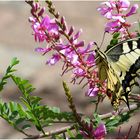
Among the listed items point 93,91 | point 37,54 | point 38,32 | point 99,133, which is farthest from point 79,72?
point 37,54

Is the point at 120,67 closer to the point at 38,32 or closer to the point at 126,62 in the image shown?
the point at 126,62

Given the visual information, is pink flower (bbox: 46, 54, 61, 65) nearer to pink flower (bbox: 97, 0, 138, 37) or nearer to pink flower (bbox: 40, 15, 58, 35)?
pink flower (bbox: 40, 15, 58, 35)

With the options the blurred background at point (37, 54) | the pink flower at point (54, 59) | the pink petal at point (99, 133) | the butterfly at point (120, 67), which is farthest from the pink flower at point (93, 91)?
the blurred background at point (37, 54)

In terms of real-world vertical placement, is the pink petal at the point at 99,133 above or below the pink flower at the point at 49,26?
below

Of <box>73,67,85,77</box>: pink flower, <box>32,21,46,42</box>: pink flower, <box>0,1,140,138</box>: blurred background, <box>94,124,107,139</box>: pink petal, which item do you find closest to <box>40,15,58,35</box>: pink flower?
<box>32,21,46,42</box>: pink flower

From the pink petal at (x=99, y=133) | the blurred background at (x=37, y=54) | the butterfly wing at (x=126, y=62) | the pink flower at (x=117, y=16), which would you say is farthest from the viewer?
the blurred background at (x=37, y=54)

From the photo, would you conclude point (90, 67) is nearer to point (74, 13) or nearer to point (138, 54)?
point (138, 54)

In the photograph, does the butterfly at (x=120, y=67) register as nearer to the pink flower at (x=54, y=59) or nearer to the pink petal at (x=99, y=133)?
the pink flower at (x=54, y=59)
